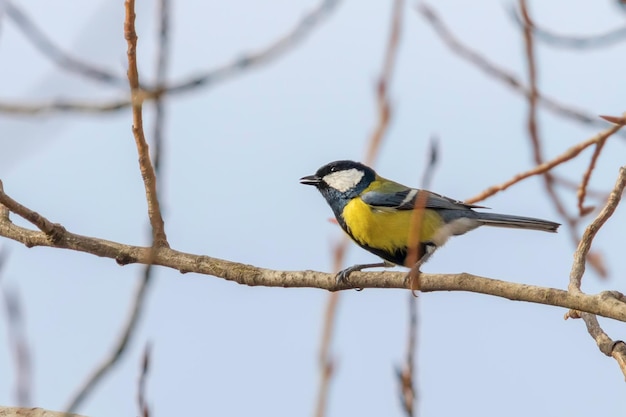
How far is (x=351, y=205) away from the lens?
569cm

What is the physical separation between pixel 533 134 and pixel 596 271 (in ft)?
4.02

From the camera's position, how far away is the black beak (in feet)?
20.2

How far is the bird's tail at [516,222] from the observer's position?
518cm

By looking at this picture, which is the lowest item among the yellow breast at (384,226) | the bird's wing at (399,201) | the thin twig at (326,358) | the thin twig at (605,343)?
the thin twig at (326,358)

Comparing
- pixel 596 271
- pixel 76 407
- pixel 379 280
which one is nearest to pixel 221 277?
pixel 379 280

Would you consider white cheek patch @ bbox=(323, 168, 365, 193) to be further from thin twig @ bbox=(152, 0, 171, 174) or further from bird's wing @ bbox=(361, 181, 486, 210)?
thin twig @ bbox=(152, 0, 171, 174)

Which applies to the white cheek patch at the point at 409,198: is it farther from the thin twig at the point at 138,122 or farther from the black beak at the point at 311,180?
the thin twig at the point at 138,122

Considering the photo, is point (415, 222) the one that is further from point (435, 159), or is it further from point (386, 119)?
point (386, 119)

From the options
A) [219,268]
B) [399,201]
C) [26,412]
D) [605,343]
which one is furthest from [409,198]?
[26,412]

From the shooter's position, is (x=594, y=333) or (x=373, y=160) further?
(x=594, y=333)

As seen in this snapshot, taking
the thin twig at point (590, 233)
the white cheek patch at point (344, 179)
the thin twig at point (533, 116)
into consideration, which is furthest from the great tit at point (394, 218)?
the thin twig at point (533, 116)

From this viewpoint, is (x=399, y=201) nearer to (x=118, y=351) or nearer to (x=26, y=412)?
(x=26, y=412)

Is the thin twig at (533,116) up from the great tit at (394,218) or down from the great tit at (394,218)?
down

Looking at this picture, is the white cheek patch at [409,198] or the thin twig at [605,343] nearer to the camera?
the thin twig at [605,343]
